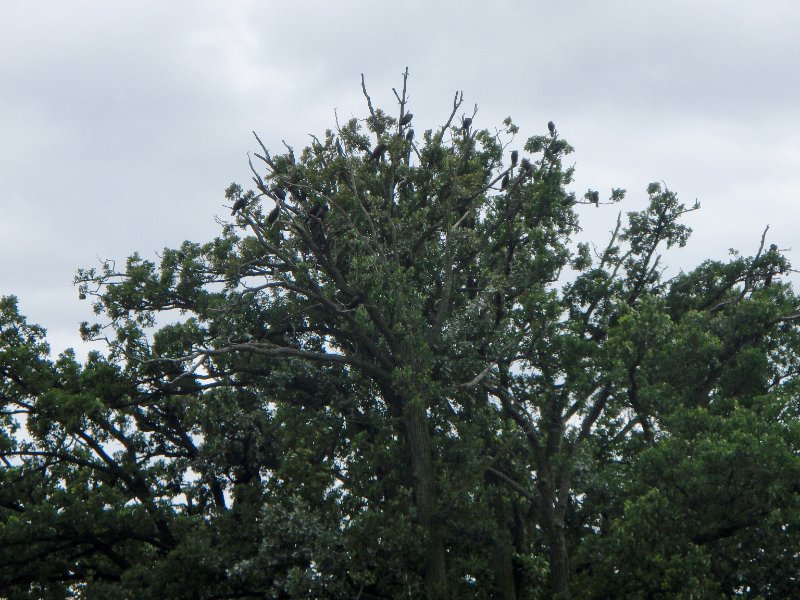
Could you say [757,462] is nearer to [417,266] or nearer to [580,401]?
[580,401]

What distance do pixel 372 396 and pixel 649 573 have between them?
755 cm

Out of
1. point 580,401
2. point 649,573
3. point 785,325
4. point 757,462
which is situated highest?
point 785,325

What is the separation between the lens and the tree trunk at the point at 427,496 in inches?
736

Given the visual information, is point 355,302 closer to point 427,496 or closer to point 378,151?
point 378,151

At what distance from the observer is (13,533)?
19.2 metres

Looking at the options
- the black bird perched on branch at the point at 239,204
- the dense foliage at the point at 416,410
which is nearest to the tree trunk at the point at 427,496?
the dense foliage at the point at 416,410

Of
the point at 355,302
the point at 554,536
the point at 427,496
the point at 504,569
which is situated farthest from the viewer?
the point at 355,302

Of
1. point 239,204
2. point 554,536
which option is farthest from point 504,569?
point 239,204

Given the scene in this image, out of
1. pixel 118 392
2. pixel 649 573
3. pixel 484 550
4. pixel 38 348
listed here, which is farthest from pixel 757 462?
pixel 38 348

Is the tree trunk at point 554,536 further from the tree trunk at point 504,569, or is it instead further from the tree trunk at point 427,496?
the tree trunk at point 427,496

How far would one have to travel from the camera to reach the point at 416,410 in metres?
19.8

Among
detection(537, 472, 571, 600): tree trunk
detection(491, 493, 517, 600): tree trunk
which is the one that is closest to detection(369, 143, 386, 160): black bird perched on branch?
detection(537, 472, 571, 600): tree trunk

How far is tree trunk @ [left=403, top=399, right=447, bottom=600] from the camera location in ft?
61.4

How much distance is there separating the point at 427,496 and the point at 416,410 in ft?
5.50
